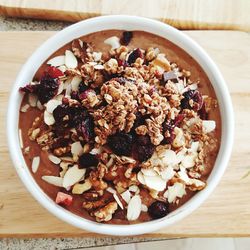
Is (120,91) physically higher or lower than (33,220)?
higher

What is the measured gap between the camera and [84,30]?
3.26ft

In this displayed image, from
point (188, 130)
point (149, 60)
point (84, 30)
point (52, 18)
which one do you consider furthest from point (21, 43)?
point (188, 130)

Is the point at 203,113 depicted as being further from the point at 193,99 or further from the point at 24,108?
the point at 24,108

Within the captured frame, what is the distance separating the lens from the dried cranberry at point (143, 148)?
2.84 ft

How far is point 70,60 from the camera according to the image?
0.97 meters

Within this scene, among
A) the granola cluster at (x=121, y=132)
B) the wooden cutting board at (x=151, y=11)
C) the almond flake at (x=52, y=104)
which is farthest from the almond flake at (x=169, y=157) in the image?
the wooden cutting board at (x=151, y=11)

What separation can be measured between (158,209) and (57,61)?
1.09ft

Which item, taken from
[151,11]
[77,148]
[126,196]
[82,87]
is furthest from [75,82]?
[151,11]

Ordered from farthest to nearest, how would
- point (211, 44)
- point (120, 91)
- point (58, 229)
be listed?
1. point (211, 44)
2. point (58, 229)
3. point (120, 91)

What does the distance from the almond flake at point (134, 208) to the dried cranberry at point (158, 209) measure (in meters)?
0.02

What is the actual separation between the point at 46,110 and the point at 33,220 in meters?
0.28

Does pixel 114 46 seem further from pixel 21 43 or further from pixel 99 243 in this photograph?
pixel 99 243

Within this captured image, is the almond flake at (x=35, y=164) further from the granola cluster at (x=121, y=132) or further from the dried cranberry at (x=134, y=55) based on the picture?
the dried cranberry at (x=134, y=55)

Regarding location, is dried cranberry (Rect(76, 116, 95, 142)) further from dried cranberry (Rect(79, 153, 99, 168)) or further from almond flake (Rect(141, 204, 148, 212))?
almond flake (Rect(141, 204, 148, 212))
